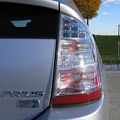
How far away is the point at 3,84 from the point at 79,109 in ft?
1.79

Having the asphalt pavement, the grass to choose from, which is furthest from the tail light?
the grass

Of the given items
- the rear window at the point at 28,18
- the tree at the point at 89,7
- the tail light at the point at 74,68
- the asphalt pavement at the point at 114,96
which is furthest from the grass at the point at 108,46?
the rear window at the point at 28,18

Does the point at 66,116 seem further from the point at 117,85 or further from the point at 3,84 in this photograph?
the point at 117,85

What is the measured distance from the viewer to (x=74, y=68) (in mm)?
2848

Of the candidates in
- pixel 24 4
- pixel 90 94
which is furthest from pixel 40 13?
pixel 90 94

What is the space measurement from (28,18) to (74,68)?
48 cm

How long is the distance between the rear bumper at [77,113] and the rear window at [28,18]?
0.51 m

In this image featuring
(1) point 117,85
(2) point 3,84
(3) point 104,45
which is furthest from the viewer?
(3) point 104,45

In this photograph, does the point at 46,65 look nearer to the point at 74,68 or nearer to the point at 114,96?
the point at 74,68

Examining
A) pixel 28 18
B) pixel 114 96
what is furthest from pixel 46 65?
pixel 114 96

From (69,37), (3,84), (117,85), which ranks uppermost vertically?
(69,37)

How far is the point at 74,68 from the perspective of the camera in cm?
285

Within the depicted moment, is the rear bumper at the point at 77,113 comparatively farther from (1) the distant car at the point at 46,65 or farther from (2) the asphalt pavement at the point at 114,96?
(2) the asphalt pavement at the point at 114,96

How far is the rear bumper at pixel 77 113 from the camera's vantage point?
2.71m
